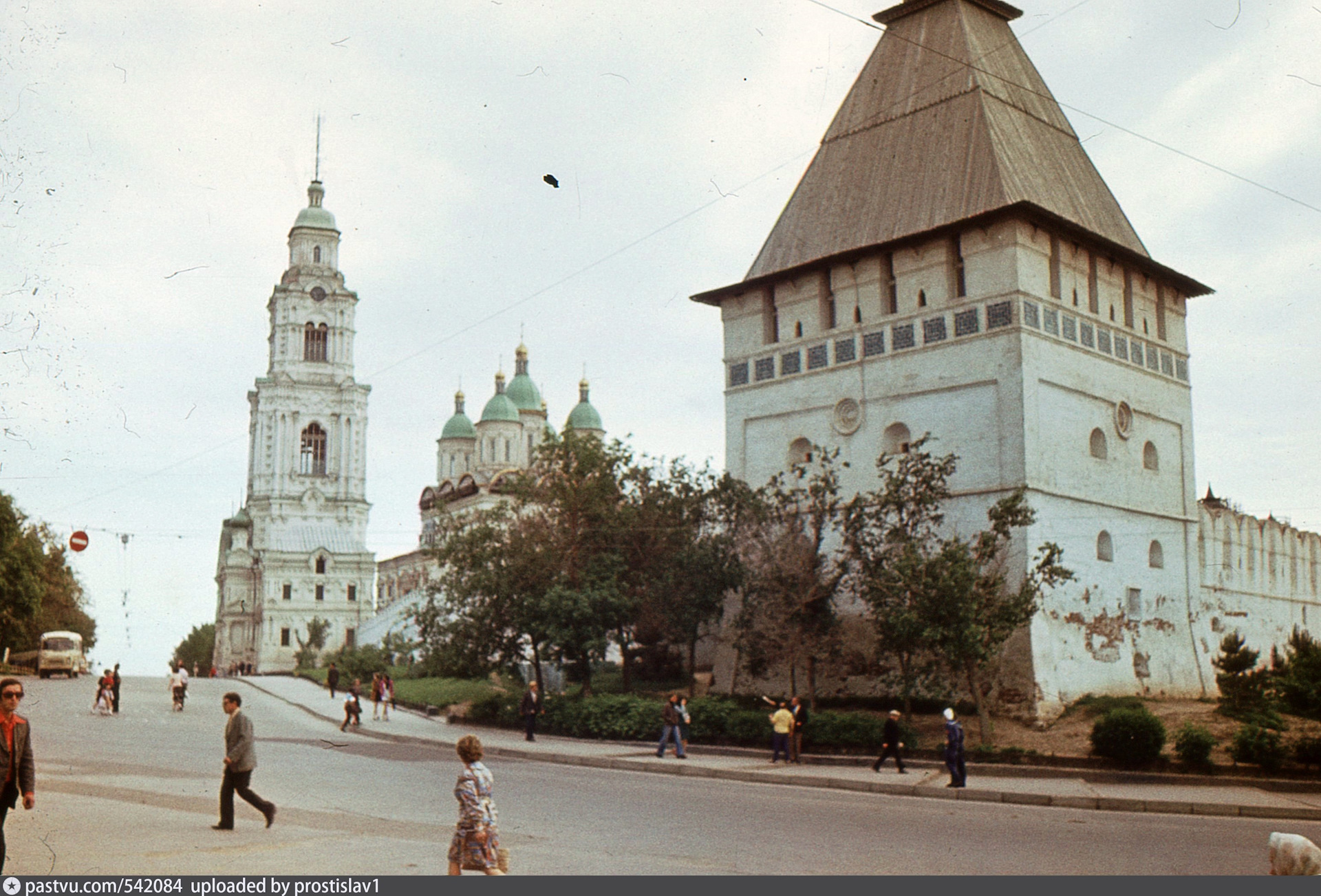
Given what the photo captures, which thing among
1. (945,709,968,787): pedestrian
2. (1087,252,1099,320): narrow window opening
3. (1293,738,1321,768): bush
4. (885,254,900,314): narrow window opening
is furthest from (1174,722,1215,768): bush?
(885,254,900,314): narrow window opening

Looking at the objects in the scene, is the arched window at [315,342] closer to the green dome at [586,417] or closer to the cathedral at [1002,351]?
the green dome at [586,417]

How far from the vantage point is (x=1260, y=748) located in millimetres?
20062

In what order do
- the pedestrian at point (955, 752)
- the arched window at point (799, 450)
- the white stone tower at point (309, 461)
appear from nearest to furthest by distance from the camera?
1. the pedestrian at point (955, 752)
2. the arched window at point (799, 450)
3. the white stone tower at point (309, 461)

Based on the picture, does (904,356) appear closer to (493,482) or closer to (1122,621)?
(1122,621)

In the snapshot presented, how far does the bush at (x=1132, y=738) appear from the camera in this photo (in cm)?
2133

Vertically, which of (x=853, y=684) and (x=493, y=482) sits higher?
(x=493, y=482)

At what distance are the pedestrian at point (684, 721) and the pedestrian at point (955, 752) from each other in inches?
256

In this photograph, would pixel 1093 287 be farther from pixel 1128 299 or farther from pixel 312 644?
pixel 312 644

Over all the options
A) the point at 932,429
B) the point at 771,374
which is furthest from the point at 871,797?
the point at 771,374

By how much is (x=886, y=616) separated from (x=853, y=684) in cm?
625

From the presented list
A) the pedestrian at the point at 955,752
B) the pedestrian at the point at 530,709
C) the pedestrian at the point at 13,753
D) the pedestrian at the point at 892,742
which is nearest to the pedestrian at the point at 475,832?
the pedestrian at the point at 13,753

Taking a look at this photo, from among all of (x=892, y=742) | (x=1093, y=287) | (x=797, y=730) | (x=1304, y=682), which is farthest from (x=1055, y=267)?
(x=892, y=742)

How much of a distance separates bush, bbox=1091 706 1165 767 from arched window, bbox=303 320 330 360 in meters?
90.2
